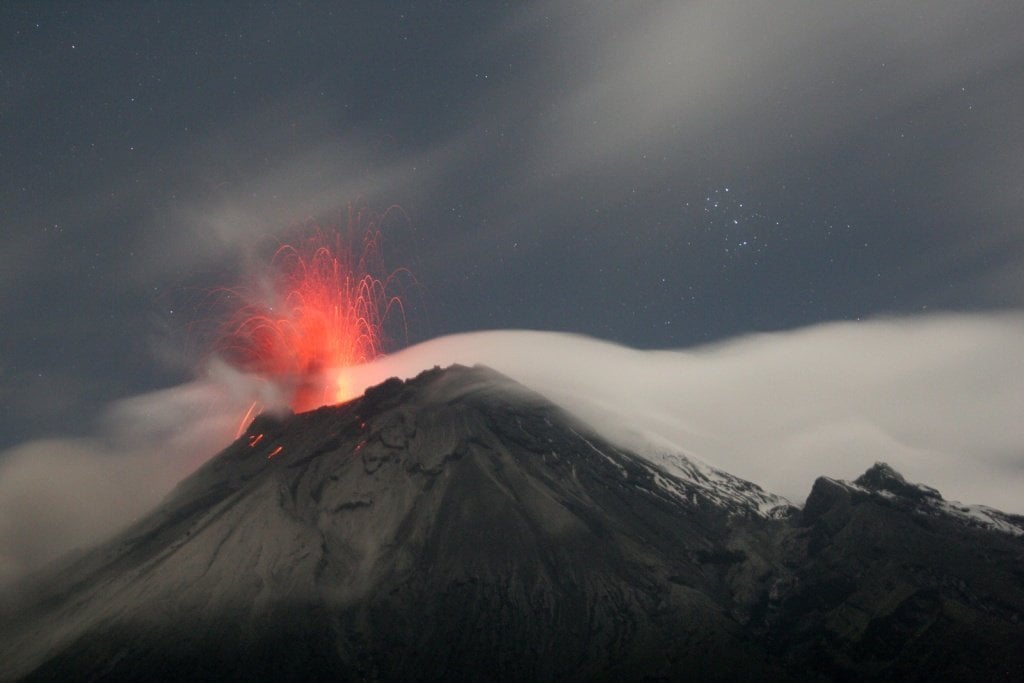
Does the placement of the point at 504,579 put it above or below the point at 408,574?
below

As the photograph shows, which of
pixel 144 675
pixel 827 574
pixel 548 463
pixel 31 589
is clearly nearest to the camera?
pixel 144 675

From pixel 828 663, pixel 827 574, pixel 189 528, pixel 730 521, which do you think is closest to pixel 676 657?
pixel 828 663

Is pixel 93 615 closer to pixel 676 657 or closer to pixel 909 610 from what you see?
pixel 676 657

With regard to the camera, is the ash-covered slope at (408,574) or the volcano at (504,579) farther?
the volcano at (504,579)

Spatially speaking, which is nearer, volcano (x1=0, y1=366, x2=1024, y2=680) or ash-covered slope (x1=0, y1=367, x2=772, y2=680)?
ash-covered slope (x1=0, y1=367, x2=772, y2=680)

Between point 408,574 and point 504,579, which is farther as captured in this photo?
point 408,574

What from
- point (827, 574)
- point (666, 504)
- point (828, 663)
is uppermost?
point (666, 504)

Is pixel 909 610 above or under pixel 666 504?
under

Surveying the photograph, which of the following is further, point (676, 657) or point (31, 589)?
point (31, 589)
